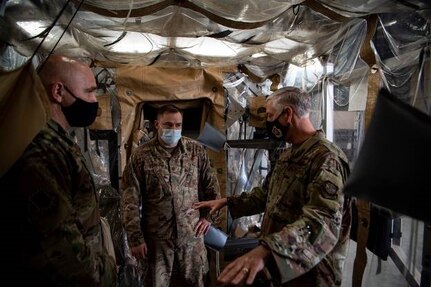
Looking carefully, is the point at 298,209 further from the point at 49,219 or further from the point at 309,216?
the point at 49,219

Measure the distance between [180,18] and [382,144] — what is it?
193 cm

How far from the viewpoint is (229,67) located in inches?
148

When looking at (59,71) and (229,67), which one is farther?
(229,67)

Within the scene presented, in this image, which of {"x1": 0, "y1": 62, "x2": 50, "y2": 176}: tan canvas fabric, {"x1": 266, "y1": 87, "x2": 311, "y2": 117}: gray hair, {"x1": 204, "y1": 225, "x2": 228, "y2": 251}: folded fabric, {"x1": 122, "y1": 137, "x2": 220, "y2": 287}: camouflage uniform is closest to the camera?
{"x1": 0, "y1": 62, "x2": 50, "y2": 176}: tan canvas fabric

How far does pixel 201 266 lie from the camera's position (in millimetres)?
3102

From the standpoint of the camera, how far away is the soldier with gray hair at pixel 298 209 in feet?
5.00

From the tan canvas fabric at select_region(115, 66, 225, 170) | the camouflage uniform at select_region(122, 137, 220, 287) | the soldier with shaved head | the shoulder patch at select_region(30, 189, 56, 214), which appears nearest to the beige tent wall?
the tan canvas fabric at select_region(115, 66, 225, 170)

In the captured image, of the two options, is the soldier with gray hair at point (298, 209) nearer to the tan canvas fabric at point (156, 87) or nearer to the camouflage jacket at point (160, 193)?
the camouflage jacket at point (160, 193)

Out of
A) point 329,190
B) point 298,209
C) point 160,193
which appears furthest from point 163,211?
point 329,190

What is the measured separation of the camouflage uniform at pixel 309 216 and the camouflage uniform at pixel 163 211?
1065 millimetres

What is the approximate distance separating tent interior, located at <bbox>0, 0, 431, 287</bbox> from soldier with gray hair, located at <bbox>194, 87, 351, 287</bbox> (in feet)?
1.17

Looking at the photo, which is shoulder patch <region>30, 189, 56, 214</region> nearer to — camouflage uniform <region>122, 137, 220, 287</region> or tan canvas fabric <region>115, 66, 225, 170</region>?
camouflage uniform <region>122, 137, 220, 287</region>

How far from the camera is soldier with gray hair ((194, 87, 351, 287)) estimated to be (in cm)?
153

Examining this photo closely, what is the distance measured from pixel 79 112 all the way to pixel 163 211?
1.55m
